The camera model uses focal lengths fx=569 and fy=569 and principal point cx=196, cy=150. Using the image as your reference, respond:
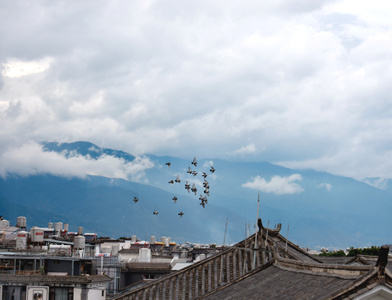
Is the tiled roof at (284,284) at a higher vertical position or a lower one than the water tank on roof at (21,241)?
lower

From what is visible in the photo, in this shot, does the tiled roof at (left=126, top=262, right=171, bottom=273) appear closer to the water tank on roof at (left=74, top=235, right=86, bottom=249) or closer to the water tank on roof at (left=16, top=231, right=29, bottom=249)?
the water tank on roof at (left=74, top=235, right=86, bottom=249)

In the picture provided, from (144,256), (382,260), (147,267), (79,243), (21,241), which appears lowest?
(382,260)

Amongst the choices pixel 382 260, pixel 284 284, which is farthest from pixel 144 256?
pixel 382 260

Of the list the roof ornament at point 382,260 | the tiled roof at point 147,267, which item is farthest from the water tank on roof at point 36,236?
the roof ornament at point 382,260

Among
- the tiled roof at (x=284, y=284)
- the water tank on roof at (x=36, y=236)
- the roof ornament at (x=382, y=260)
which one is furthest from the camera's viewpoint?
the water tank on roof at (x=36, y=236)

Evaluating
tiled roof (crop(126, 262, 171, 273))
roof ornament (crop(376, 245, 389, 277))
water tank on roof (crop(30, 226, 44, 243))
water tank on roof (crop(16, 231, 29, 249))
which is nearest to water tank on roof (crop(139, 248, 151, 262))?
tiled roof (crop(126, 262, 171, 273))

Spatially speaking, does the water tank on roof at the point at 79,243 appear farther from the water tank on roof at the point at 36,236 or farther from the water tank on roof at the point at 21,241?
the water tank on roof at the point at 21,241

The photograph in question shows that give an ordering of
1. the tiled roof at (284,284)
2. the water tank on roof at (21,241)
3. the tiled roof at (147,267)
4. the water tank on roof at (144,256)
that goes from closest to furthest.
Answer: the tiled roof at (284,284) < the water tank on roof at (21,241) < the tiled roof at (147,267) < the water tank on roof at (144,256)

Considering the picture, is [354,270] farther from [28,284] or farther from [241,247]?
[28,284]

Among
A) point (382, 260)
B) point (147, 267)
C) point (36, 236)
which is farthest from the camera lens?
point (147, 267)

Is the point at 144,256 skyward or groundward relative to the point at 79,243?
skyward

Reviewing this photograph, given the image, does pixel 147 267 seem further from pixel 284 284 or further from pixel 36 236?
pixel 284 284

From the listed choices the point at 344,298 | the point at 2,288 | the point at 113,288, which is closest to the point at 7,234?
the point at 113,288

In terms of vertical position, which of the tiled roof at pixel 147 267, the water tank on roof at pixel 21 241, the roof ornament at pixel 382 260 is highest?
the water tank on roof at pixel 21 241
